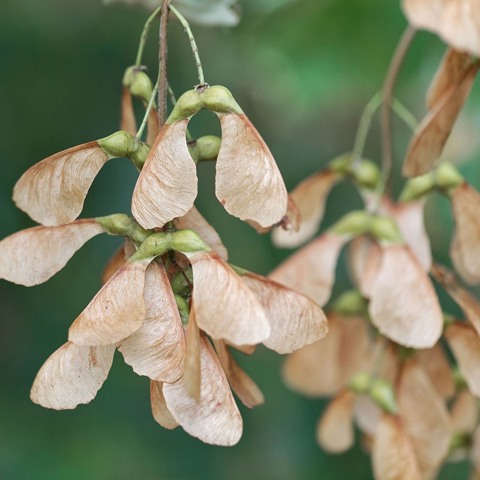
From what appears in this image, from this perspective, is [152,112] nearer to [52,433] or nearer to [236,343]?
[236,343]

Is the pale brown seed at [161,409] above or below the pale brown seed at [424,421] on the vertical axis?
above

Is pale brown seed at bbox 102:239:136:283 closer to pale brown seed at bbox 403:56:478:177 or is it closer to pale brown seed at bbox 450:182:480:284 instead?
pale brown seed at bbox 403:56:478:177

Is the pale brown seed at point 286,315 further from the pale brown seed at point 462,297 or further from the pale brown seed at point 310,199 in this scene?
the pale brown seed at point 310,199

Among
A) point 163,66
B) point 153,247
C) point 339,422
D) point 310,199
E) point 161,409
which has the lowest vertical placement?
point 339,422

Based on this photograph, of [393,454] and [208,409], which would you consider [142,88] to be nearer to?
[208,409]

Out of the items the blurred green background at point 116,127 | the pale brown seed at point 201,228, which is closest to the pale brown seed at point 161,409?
the pale brown seed at point 201,228

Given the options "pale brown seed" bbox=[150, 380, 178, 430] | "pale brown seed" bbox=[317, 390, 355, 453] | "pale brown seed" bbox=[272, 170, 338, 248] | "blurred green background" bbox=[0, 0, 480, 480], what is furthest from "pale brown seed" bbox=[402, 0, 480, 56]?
"blurred green background" bbox=[0, 0, 480, 480]

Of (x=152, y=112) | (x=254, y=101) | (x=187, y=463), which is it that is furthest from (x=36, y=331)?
(x=152, y=112)

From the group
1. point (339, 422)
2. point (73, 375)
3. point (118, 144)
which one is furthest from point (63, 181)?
point (339, 422)
